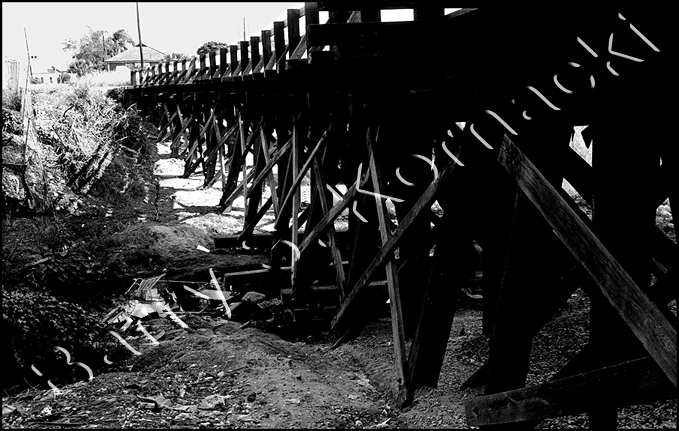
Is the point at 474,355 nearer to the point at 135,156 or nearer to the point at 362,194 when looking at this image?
the point at 362,194

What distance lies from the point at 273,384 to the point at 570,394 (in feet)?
9.34

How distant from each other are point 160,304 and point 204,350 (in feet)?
6.50

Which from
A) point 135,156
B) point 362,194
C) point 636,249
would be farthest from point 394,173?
point 135,156

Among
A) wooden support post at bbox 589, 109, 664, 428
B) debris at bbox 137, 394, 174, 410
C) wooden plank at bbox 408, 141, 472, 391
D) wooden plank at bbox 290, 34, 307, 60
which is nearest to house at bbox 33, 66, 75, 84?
wooden plank at bbox 290, 34, 307, 60

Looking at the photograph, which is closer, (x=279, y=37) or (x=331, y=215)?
(x=331, y=215)

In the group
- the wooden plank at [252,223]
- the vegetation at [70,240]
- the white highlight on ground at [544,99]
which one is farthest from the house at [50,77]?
the white highlight on ground at [544,99]

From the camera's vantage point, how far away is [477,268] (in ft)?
27.1

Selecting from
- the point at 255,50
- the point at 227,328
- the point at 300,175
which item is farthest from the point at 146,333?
the point at 255,50

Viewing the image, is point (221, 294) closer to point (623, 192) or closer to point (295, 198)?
point (295, 198)

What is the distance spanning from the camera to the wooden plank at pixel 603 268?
225 cm

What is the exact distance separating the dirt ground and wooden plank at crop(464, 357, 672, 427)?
0.83m

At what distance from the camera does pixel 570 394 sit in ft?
9.00

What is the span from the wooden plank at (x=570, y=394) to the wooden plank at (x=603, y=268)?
0.13 meters

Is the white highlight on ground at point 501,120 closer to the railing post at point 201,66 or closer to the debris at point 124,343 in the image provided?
the debris at point 124,343
